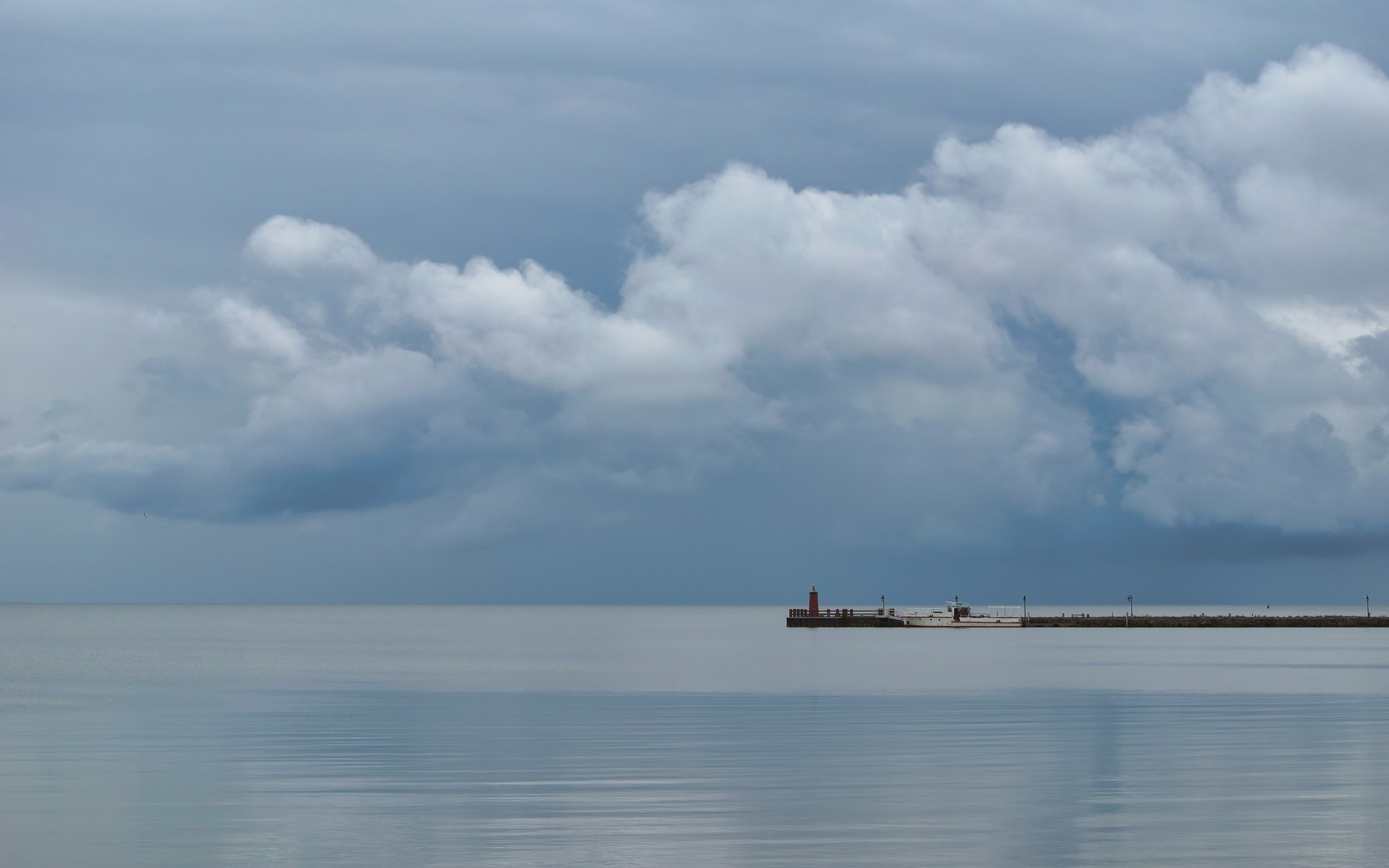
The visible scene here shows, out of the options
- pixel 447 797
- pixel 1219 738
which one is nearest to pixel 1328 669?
pixel 1219 738

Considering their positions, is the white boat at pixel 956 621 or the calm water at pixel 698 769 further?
the white boat at pixel 956 621

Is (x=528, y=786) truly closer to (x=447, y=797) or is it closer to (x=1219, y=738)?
(x=447, y=797)

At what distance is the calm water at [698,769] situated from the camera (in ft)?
82.0

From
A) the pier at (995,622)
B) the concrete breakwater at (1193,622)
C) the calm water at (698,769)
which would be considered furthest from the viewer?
the concrete breakwater at (1193,622)

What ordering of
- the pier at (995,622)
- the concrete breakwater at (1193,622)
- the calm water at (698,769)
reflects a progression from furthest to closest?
the concrete breakwater at (1193,622), the pier at (995,622), the calm water at (698,769)

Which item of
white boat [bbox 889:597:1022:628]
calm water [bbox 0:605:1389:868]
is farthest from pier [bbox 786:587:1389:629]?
calm water [bbox 0:605:1389:868]

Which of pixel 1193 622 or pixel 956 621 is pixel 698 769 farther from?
pixel 1193 622

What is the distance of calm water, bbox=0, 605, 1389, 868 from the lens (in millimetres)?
24984

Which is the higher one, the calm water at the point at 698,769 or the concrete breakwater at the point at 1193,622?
the concrete breakwater at the point at 1193,622

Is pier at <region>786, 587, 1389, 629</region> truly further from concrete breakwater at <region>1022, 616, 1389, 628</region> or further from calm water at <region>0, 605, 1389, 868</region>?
calm water at <region>0, 605, 1389, 868</region>

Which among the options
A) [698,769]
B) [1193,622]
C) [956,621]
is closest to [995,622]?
[956,621]

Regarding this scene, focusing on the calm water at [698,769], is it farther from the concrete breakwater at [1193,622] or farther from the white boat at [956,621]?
the concrete breakwater at [1193,622]

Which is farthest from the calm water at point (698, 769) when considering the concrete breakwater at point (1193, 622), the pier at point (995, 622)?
the concrete breakwater at point (1193, 622)

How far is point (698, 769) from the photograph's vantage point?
35.5 m
